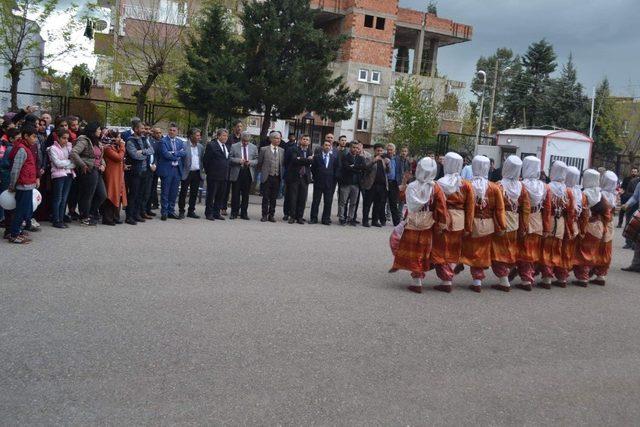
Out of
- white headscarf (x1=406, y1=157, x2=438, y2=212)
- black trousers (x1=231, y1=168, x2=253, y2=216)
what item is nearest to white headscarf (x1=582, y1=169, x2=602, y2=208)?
white headscarf (x1=406, y1=157, x2=438, y2=212)

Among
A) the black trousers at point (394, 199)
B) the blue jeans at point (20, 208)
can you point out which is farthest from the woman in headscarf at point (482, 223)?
the black trousers at point (394, 199)

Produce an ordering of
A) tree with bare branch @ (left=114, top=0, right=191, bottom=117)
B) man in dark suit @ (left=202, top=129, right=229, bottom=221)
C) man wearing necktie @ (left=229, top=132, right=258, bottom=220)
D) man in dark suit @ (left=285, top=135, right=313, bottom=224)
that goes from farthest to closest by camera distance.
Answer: tree with bare branch @ (left=114, top=0, right=191, bottom=117) < man in dark suit @ (left=285, top=135, right=313, bottom=224) < man wearing necktie @ (left=229, top=132, right=258, bottom=220) < man in dark suit @ (left=202, top=129, right=229, bottom=221)

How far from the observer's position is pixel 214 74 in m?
23.3

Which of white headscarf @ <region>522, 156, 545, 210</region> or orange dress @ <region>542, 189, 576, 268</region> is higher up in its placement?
white headscarf @ <region>522, 156, 545, 210</region>

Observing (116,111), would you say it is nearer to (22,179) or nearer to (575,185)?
(22,179)

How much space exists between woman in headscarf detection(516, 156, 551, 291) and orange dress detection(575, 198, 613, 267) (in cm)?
116

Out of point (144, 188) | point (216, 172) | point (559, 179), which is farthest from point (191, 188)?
point (559, 179)

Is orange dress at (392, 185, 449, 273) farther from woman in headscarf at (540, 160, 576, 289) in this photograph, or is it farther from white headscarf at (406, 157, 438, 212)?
woman in headscarf at (540, 160, 576, 289)

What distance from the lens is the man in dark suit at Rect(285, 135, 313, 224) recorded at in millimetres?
17078

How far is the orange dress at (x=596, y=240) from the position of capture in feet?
39.3

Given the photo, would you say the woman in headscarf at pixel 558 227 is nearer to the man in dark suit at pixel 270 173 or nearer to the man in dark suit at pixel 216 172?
the man in dark suit at pixel 270 173

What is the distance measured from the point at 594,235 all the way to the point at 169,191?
8.54 m

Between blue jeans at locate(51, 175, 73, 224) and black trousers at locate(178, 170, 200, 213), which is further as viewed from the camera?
black trousers at locate(178, 170, 200, 213)

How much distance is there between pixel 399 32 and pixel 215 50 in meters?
40.1
